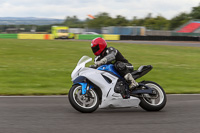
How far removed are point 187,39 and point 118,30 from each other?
12.4m

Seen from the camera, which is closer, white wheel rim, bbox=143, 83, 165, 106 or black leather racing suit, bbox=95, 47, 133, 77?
black leather racing suit, bbox=95, 47, 133, 77

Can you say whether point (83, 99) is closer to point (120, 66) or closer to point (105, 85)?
point (105, 85)

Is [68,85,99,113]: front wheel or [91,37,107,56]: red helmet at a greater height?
[91,37,107,56]: red helmet

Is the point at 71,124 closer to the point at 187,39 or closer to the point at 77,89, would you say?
the point at 77,89

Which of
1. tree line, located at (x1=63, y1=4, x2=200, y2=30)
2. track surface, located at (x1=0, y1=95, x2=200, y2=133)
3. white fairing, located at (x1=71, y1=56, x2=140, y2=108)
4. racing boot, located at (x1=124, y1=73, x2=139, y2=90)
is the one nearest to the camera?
track surface, located at (x1=0, y1=95, x2=200, y2=133)

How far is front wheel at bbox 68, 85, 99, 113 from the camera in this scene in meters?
6.00

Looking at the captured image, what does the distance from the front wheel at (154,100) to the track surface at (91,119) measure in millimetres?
135

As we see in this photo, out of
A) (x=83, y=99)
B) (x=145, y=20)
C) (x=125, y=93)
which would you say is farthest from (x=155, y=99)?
(x=145, y=20)

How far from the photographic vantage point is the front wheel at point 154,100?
652 centimetres

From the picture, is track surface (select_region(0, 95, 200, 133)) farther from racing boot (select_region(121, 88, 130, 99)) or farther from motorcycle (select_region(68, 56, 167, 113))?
racing boot (select_region(121, 88, 130, 99))

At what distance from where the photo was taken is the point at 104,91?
6.23 metres

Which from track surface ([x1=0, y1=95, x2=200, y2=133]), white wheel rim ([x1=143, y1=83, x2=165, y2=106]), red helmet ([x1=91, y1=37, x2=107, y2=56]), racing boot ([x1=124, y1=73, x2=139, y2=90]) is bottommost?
track surface ([x1=0, y1=95, x2=200, y2=133])

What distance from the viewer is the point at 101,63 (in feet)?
20.3

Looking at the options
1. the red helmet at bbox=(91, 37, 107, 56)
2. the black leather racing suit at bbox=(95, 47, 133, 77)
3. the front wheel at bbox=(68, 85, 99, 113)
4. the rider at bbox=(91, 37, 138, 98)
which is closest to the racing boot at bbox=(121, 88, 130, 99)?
the rider at bbox=(91, 37, 138, 98)
